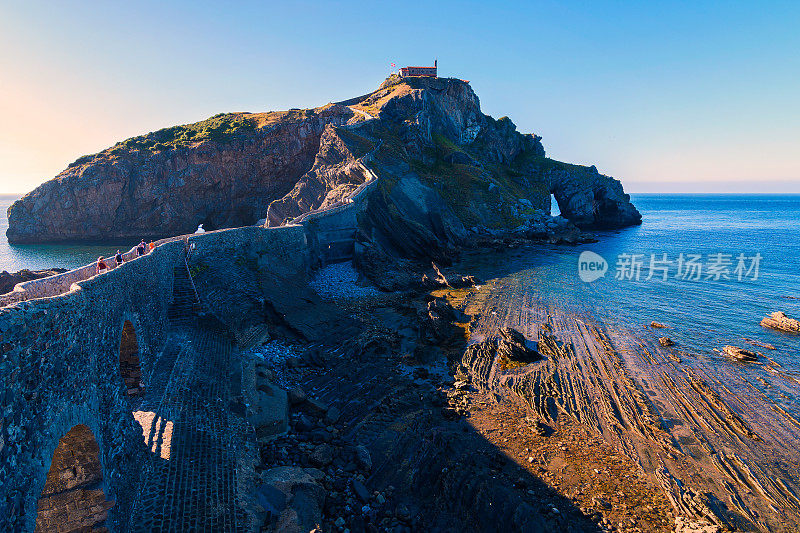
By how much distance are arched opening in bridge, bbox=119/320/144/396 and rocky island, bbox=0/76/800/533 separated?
0.08m

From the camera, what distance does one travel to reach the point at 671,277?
44312 millimetres

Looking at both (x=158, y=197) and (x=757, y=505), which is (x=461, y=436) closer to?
(x=757, y=505)

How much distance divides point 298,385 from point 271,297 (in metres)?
8.65

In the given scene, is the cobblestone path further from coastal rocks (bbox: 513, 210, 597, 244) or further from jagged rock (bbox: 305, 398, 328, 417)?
coastal rocks (bbox: 513, 210, 597, 244)

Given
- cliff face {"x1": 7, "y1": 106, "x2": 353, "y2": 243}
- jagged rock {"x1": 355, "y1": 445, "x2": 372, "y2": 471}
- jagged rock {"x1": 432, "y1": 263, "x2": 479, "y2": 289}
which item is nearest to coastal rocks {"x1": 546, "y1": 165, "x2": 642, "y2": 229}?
cliff face {"x1": 7, "y1": 106, "x2": 353, "y2": 243}

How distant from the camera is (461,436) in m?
16.7

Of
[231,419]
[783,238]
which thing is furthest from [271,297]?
[783,238]

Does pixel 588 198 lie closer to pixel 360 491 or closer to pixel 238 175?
pixel 238 175

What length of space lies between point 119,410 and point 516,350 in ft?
66.9

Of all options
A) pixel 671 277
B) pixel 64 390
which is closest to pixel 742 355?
pixel 671 277

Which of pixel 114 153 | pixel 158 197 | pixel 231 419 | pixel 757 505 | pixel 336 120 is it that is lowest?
pixel 757 505

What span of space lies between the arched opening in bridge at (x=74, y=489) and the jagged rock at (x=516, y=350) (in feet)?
66.9

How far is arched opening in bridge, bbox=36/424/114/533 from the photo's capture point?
8.06 metres

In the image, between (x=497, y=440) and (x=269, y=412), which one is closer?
(x=269, y=412)
